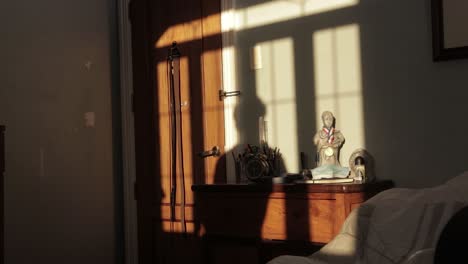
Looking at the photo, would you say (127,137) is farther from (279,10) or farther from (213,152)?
(279,10)

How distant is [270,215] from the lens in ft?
9.11

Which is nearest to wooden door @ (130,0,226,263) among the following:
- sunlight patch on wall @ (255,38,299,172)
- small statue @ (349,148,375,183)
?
sunlight patch on wall @ (255,38,299,172)

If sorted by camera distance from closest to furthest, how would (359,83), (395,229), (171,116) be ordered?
(395,229)
(359,83)
(171,116)

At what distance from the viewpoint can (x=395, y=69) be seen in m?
2.93

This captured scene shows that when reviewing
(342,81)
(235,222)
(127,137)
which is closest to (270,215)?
(235,222)

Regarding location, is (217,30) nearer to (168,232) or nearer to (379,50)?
(379,50)

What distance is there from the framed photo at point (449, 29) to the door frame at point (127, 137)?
2352 mm

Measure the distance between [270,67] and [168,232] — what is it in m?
1.43

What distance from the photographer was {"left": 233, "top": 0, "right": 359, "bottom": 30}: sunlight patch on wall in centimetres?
318

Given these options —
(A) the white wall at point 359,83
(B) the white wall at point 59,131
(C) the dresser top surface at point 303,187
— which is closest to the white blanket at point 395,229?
(C) the dresser top surface at point 303,187

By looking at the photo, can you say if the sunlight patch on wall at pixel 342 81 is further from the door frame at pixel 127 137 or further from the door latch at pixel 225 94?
the door frame at pixel 127 137

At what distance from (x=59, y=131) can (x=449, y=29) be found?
2.64m

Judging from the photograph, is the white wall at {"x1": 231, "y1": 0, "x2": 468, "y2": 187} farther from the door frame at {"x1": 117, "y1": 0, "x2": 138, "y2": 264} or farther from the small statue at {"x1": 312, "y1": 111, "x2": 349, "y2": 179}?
the door frame at {"x1": 117, "y1": 0, "x2": 138, "y2": 264}

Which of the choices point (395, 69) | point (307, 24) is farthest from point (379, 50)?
point (307, 24)
